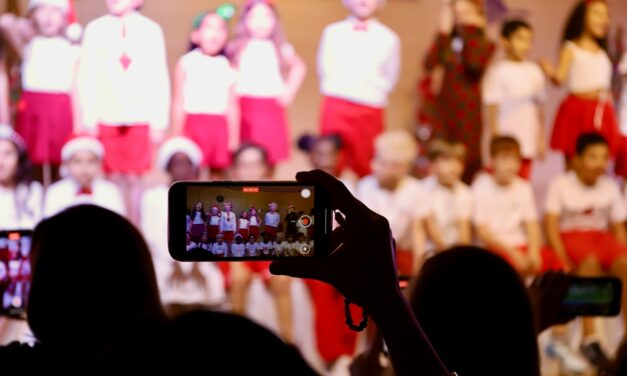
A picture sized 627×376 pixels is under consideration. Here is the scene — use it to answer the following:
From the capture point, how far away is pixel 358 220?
99 centimetres

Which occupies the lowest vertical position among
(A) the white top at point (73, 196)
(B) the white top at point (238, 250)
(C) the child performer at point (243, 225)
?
(B) the white top at point (238, 250)

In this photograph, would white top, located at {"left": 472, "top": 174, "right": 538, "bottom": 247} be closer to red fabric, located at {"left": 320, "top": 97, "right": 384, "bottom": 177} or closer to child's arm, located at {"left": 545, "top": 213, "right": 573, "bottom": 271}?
child's arm, located at {"left": 545, "top": 213, "right": 573, "bottom": 271}

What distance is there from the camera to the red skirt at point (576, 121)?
16.5 feet

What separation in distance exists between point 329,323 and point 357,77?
1219 millimetres

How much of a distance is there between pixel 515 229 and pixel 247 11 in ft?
5.77

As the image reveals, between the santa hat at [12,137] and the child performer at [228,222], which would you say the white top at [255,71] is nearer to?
the santa hat at [12,137]

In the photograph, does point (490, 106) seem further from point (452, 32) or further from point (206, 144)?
point (206, 144)

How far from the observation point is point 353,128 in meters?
4.64

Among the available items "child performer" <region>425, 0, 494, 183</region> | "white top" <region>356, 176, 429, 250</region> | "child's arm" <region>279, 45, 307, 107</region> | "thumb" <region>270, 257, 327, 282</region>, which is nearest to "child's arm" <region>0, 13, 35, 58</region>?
"child's arm" <region>279, 45, 307, 107</region>

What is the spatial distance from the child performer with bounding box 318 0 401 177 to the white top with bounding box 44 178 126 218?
1.09m

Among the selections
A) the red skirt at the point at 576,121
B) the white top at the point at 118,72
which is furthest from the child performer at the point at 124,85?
the red skirt at the point at 576,121

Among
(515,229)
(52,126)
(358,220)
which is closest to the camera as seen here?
(358,220)

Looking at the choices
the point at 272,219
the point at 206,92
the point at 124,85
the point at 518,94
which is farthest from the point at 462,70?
the point at 272,219

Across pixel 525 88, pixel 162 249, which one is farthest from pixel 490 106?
pixel 162 249
